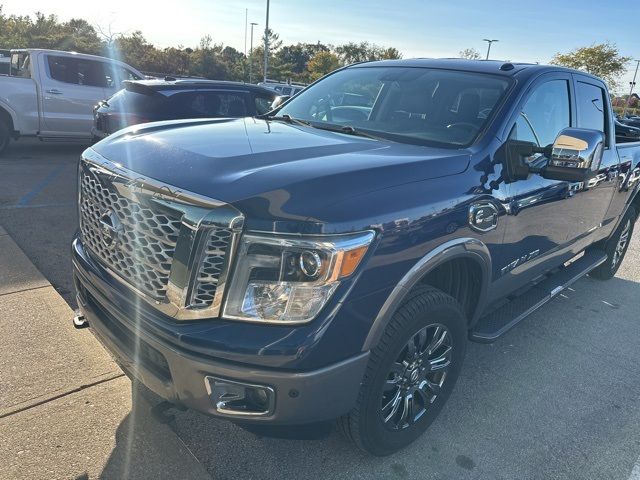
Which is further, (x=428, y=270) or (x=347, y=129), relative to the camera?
(x=347, y=129)

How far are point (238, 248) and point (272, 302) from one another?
234mm

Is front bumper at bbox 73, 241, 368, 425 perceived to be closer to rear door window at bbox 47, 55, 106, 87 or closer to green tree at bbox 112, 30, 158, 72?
rear door window at bbox 47, 55, 106, 87

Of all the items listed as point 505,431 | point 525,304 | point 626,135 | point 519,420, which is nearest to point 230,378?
point 505,431

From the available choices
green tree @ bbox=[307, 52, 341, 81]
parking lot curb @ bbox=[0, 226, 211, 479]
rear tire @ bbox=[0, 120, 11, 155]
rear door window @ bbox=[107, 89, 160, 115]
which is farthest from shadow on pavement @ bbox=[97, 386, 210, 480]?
green tree @ bbox=[307, 52, 341, 81]

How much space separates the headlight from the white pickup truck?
9210 mm

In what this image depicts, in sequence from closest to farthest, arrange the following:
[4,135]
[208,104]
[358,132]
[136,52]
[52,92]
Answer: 1. [358,132]
2. [208,104]
3. [4,135]
4. [52,92]
5. [136,52]

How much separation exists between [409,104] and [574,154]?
1.05 m

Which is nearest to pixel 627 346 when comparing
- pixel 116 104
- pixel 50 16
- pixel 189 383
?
pixel 189 383

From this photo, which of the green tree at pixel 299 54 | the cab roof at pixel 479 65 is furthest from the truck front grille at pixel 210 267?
the green tree at pixel 299 54

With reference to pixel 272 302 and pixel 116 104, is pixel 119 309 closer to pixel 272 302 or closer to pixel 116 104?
pixel 272 302

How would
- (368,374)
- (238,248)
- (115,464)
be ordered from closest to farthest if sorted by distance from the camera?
(238,248) → (368,374) → (115,464)

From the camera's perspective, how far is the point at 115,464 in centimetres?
238

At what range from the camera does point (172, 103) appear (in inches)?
272

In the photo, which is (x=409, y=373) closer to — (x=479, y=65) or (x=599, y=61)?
(x=479, y=65)
